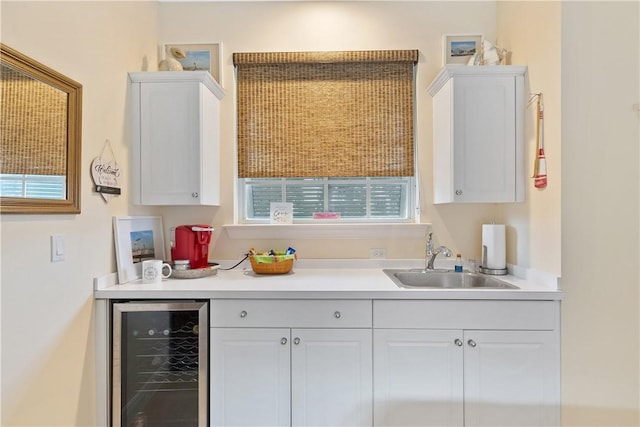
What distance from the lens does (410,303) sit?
1.64 meters

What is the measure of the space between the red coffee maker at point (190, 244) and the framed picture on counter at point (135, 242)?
0.17 meters

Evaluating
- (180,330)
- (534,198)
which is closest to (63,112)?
(180,330)

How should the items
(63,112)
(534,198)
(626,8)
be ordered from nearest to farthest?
(63,112)
(626,8)
(534,198)

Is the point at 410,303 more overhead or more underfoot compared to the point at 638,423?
more overhead

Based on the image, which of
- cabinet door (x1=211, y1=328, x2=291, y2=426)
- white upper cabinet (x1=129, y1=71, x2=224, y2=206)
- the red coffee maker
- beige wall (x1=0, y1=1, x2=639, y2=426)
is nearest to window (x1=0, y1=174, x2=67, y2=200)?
beige wall (x1=0, y1=1, x2=639, y2=426)

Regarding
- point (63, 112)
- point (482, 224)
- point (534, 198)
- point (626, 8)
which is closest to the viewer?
point (63, 112)

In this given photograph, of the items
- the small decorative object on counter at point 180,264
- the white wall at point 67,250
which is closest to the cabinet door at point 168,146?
the white wall at point 67,250

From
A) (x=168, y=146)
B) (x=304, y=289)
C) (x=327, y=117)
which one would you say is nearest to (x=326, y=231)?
(x=304, y=289)

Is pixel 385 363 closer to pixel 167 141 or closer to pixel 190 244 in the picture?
pixel 190 244

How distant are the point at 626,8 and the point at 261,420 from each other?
2.74 meters

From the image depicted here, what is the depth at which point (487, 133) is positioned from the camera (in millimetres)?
1942

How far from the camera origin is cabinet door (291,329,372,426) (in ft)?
5.37

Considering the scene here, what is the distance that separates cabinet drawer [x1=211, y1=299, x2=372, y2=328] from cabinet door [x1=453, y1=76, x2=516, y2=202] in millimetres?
1012

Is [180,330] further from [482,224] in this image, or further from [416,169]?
[482,224]
